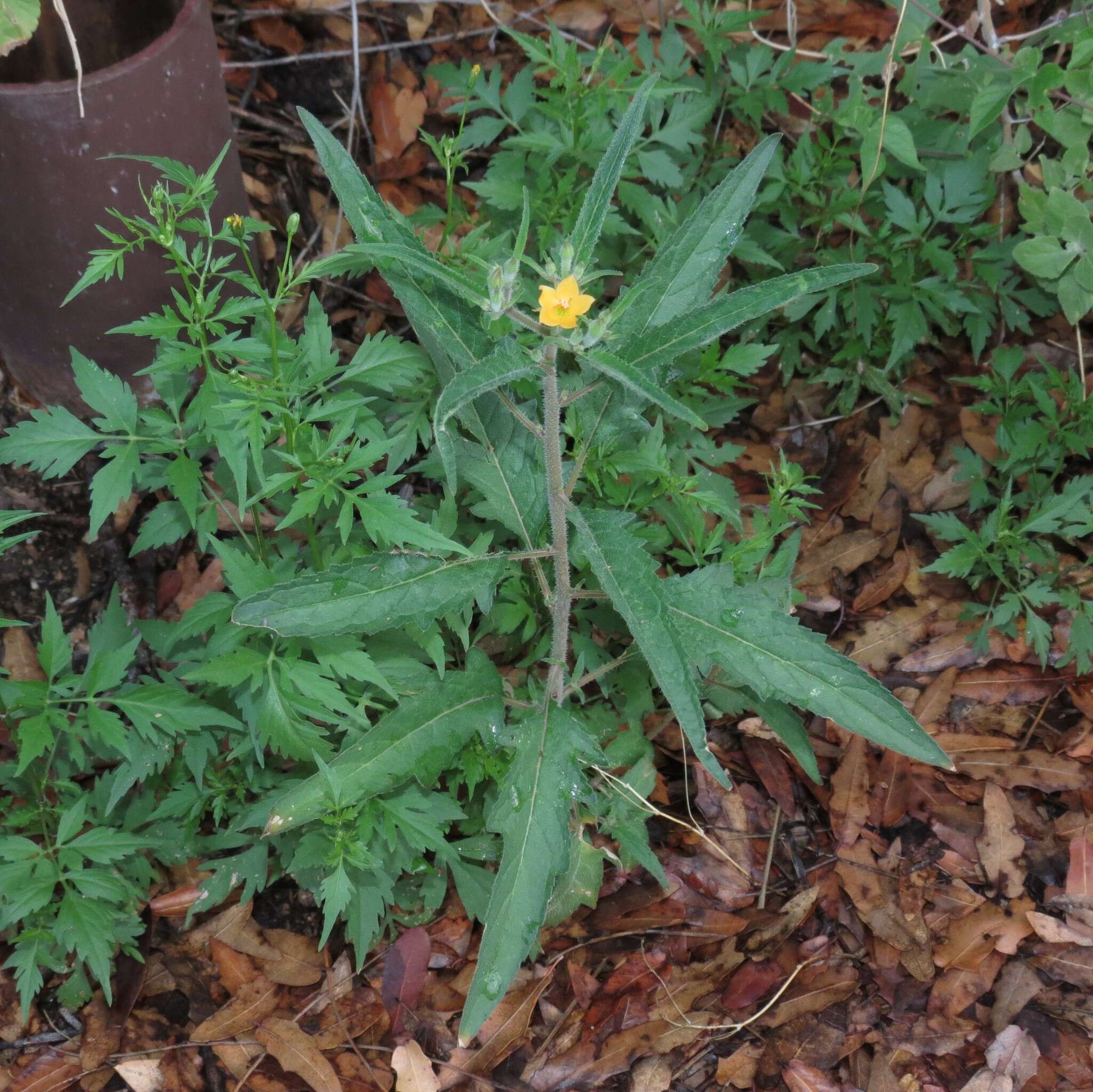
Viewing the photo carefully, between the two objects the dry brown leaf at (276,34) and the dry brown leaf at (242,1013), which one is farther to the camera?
the dry brown leaf at (276,34)

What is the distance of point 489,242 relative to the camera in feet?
7.79

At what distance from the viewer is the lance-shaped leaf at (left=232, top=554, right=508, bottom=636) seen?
1.82 m

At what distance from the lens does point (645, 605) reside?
5.79 feet

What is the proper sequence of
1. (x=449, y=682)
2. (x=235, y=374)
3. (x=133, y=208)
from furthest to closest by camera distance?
1. (x=133, y=208)
2. (x=449, y=682)
3. (x=235, y=374)

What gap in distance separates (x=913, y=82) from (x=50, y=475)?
265cm

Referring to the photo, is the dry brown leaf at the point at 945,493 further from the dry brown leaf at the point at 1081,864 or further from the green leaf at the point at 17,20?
the green leaf at the point at 17,20

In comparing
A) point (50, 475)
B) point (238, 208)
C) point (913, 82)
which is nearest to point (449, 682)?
point (50, 475)

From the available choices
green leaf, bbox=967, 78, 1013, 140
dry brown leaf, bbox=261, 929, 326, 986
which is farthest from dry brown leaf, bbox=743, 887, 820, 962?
green leaf, bbox=967, 78, 1013, 140

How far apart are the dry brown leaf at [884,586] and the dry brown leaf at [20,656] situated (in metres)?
2.44

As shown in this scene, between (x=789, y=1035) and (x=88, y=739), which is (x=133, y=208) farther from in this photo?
(x=789, y=1035)

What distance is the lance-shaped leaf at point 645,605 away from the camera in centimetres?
169

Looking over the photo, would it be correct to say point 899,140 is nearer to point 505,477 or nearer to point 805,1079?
point 505,477

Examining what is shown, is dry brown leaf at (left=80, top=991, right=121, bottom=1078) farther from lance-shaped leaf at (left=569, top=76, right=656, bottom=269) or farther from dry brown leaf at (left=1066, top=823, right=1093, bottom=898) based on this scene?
dry brown leaf at (left=1066, top=823, right=1093, bottom=898)

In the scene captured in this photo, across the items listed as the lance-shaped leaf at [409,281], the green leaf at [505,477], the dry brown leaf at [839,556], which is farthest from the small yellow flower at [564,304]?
the dry brown leaf at [839,556]
